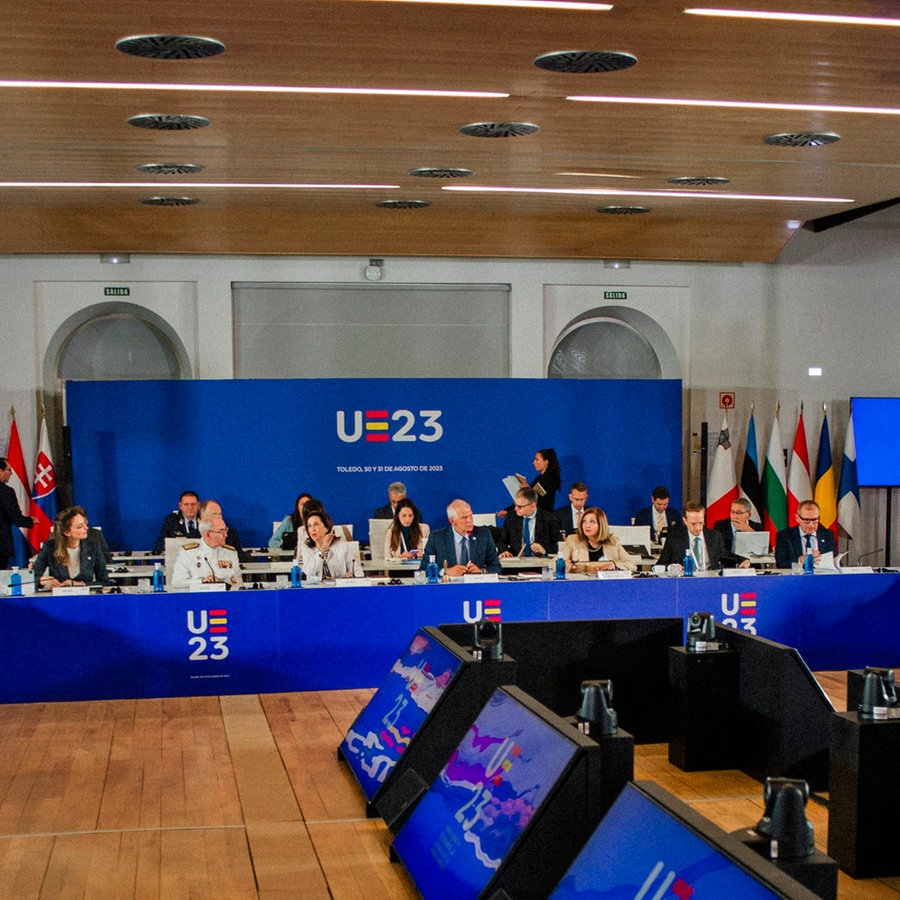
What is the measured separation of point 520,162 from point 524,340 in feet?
17.2

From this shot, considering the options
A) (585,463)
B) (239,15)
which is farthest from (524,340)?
(239,15)

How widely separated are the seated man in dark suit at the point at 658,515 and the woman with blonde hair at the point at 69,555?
5.85 m

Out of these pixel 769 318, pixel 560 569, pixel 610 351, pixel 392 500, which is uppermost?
pixel 769 318

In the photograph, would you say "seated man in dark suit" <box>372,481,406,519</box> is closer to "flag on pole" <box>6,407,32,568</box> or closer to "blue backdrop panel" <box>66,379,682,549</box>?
"blue backdrop panel" <box>66,379,682,549</box>

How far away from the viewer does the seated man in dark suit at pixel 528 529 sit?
11734mm

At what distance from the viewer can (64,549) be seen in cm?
928

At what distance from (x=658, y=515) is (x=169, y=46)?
8.17 meters

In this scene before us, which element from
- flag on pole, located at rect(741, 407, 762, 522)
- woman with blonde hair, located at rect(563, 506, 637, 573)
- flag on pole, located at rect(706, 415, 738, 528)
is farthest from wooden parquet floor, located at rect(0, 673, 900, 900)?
flag on pole, located at rect(741, 407, 762, 522)

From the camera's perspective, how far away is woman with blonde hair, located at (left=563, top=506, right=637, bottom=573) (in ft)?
33.5

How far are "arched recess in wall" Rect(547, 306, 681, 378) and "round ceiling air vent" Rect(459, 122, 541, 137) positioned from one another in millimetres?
6984

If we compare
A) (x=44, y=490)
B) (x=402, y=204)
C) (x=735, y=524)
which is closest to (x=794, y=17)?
(x=735, y=524)

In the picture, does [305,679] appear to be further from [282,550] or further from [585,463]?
[585,463]

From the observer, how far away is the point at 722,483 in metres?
15.0

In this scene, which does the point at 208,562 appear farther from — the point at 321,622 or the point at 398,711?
the point at 398,711
